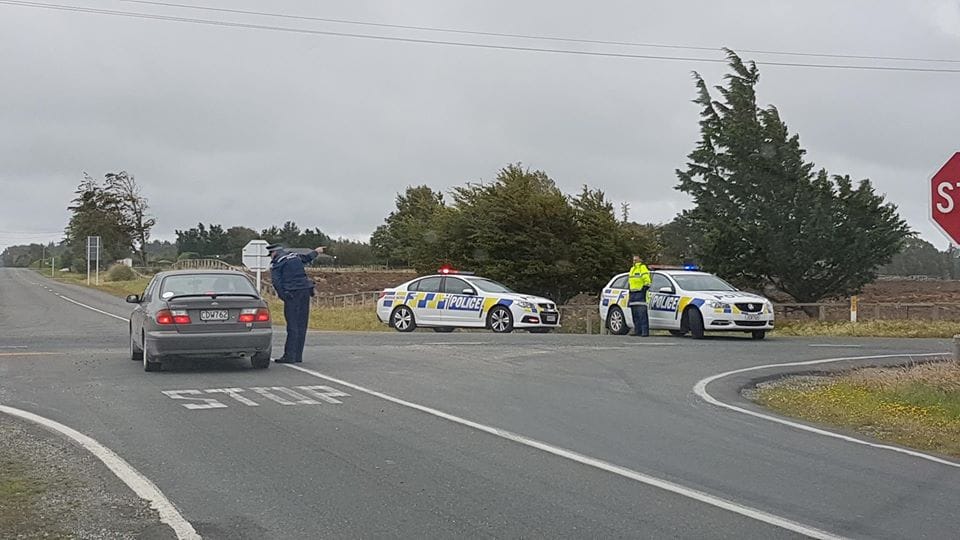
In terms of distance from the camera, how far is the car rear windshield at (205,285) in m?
13.7

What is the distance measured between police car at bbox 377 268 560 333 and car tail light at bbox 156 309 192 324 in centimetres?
1081

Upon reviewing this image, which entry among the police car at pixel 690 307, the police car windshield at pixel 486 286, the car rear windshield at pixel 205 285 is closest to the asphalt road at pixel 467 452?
the car rear windshield at pixel 205 285

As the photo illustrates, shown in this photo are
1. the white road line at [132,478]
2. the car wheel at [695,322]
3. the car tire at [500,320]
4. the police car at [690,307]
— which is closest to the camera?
the white road line at [132,478]

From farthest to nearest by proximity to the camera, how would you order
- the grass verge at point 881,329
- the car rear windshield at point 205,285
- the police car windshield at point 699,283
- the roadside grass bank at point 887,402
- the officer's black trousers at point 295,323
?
the grass verge at point 881,329
the police car windshield at point 699,283
the officer's black trousers at point 295,323
the car rear windshield at point 205,285
the roadside grass bank at point 887,402

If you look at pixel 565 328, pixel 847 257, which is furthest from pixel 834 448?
pixel 847 257

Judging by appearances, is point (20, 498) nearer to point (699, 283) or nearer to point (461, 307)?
point (461, 307)

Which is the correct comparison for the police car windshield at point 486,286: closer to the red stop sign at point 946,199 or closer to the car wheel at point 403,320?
the car wheel at point 403,320

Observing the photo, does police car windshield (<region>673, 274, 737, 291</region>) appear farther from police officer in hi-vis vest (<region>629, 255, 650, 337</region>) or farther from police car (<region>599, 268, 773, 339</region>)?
police officer in hi-vis vest (<region>629, 255, 650, 337</region>)

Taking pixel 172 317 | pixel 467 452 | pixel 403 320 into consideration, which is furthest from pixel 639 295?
pixel 467 452

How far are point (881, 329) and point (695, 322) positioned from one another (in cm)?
771

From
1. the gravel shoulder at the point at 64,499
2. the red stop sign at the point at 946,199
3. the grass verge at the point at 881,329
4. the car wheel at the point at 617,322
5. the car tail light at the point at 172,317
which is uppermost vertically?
the red stop sign at the point at 946,199

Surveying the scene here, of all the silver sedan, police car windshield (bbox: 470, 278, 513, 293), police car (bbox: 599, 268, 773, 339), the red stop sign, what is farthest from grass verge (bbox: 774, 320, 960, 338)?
the silver sedan

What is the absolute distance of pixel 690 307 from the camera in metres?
21.5

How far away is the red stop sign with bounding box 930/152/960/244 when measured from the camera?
10820mm
